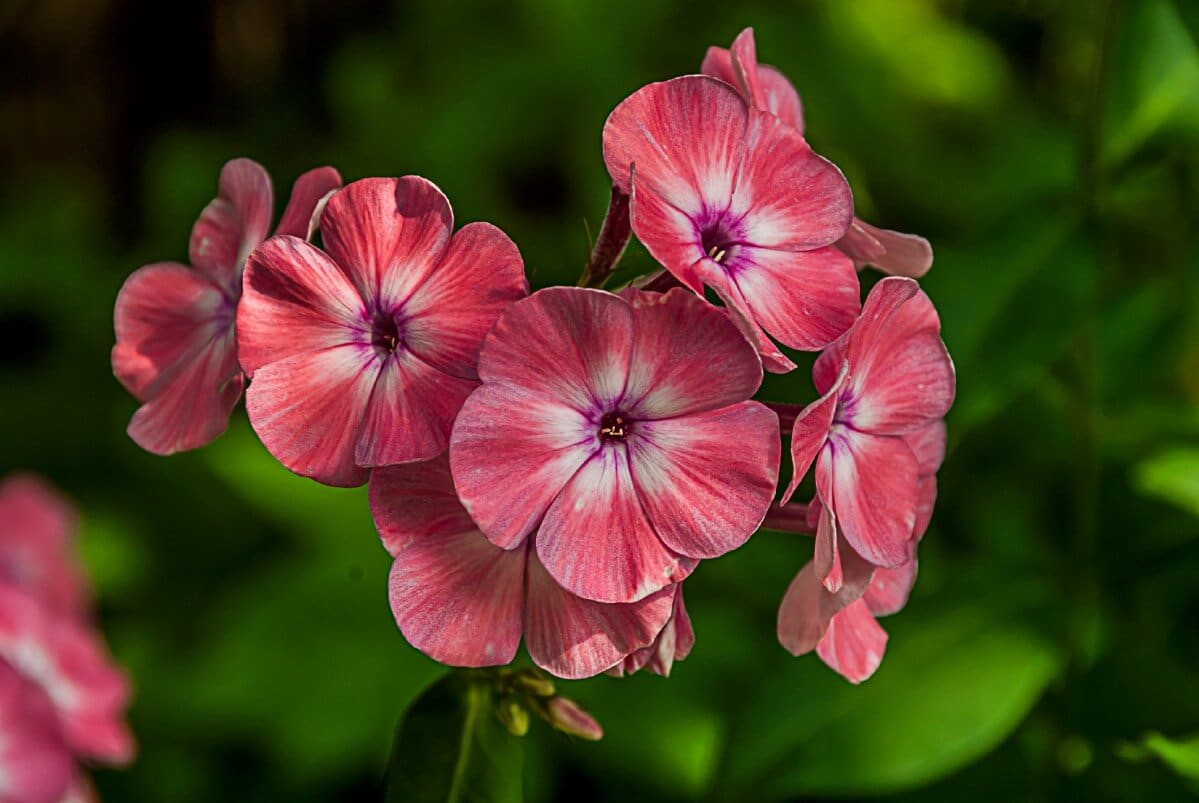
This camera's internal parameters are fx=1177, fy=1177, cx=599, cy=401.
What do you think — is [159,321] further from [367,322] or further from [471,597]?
[471,597]

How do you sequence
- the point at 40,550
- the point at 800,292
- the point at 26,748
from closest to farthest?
1. the point at 800,292
2. the point at 26,748
3. the point at 40,550

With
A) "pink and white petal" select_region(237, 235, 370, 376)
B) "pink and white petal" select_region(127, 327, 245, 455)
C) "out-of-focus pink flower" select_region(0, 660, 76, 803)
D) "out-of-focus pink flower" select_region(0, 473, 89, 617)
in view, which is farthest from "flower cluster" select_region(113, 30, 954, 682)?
"out-of-focus pink flower" select_region(0, 473, 89, 617)

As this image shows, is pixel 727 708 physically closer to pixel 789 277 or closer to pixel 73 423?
pixel 789 277

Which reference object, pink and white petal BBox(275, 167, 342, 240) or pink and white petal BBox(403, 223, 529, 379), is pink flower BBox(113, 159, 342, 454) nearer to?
pink and white petal BBox(275, 167, 342, 240)

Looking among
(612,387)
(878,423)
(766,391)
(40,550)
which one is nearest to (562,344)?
(612,387)

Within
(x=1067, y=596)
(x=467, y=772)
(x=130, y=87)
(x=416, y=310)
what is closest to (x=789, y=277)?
(x=416, y=310)

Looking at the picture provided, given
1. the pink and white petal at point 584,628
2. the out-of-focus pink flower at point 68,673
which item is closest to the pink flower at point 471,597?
the pink and white petal at point 584,628

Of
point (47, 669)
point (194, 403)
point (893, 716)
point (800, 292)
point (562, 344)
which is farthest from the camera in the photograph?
point (47, 669)
